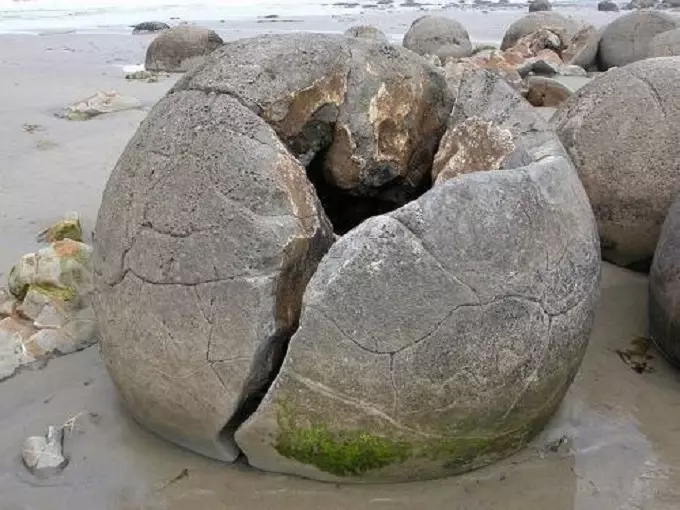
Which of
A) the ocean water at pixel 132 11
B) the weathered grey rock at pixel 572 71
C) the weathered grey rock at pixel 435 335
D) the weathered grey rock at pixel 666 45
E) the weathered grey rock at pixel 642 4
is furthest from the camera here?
the weathered grey rock at pixel 642 4

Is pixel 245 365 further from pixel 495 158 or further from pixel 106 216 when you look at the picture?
pixel 495 158

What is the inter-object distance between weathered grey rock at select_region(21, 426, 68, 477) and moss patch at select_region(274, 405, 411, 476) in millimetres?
829

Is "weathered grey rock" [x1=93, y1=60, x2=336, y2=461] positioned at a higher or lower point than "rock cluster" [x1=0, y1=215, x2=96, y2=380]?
→ higher

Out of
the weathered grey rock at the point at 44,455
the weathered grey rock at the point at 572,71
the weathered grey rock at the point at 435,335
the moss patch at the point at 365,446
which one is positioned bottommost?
the weathered grey rock at the point at 572,71

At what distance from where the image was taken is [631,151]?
425cm

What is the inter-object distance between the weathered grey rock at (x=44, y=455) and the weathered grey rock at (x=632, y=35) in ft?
33.5

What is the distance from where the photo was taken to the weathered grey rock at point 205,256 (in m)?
2.78

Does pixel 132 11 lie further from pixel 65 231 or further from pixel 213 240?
pixel 213 240

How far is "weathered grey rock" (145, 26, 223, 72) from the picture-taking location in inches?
508

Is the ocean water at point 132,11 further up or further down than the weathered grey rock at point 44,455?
further down

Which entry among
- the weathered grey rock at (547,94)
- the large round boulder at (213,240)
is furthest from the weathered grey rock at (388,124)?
the weathered grey rock at (547,94)

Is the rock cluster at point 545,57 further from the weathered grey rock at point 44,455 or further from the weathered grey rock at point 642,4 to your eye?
the weathered grey rock at point 642,4

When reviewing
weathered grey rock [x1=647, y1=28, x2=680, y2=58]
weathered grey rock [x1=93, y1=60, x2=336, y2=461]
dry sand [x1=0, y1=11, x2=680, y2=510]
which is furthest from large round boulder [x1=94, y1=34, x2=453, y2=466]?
weathered grey rock [x1=647, y1=28, x2=680, y2=58]

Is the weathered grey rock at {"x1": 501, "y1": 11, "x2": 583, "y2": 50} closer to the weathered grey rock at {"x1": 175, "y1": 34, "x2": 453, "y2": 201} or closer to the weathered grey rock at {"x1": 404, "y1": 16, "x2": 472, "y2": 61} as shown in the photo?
the weathered grey rock at {"x1": 404, "y1": 16, "x2": 472, "y2": 61}
